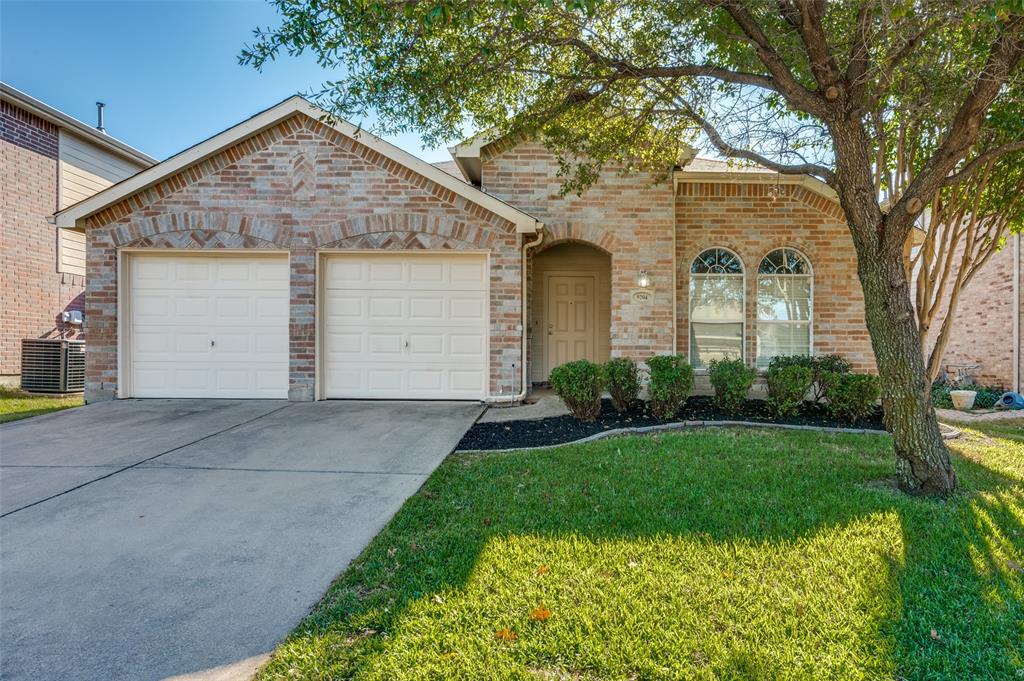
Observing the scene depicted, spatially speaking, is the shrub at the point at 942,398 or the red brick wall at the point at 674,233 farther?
the shrub at the point at 942,398

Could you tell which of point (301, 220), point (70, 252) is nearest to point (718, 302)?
point (301, 220)

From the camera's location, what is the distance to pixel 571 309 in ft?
36.3

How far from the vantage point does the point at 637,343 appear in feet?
29.9

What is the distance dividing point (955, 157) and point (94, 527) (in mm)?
7390

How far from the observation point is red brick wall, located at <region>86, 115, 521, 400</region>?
27.5 ft

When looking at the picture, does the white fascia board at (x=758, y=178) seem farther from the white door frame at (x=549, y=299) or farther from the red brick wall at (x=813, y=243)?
the white door frame at (x=549, y=299)

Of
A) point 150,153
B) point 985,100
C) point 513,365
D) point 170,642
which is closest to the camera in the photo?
point 170,642

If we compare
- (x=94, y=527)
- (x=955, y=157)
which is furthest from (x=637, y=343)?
(x=94, y=527)

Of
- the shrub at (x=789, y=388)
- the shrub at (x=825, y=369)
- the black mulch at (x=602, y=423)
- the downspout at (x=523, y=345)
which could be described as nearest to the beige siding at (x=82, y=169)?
the downspout at (x=523, y=345)

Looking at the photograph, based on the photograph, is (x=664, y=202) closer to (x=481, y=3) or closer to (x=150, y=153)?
(x=481, y=3)

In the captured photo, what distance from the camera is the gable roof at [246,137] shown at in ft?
26.9

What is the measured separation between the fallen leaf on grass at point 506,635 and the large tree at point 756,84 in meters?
3.84

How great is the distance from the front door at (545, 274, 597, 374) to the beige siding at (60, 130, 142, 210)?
1142 cm

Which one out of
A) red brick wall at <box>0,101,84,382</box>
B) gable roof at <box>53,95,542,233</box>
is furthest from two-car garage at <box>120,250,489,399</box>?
red brick wall at <box>0,101,84,382</box>
